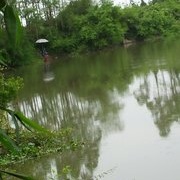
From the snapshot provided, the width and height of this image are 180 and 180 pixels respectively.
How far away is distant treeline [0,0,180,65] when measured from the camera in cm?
2753

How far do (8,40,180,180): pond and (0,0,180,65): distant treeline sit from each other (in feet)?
38.9

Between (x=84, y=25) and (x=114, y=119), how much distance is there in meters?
21.0

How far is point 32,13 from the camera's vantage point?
2795 centimetres

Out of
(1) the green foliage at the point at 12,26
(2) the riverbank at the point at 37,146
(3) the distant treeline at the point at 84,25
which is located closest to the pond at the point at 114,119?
(2) the riverbank at the point at 37,146

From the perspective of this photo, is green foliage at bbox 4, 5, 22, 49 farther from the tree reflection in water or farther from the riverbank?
the tree reflection in water

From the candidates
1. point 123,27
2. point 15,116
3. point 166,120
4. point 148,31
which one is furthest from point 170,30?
point 15,116

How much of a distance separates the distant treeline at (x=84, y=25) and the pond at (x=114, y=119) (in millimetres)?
11863

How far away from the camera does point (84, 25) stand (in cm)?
2872

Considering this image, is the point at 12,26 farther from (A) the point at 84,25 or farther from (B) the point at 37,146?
(A) the point at 84,25

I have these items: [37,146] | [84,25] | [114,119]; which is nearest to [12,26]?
[37,146]

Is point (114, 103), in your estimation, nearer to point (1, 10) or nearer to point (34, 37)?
point (1, 10)

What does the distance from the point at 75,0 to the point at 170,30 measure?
22.4 ft

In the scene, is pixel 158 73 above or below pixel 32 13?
below

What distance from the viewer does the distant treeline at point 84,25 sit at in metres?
27.5
